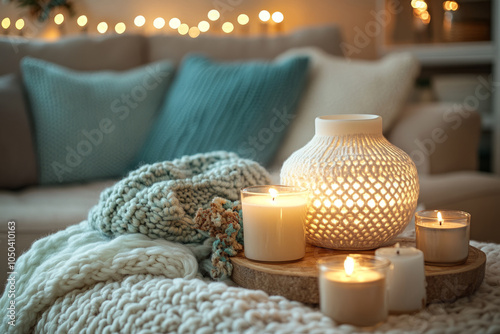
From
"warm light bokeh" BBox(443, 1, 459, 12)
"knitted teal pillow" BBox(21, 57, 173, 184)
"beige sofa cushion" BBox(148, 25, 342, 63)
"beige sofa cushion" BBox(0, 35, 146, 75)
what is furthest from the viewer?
"warm light bokeh" BBox(443, 1, 459, 12)

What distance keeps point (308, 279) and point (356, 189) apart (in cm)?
15

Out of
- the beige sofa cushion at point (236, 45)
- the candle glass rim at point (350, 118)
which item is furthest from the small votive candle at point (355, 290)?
the beige sofa cushion at point (236, 45)

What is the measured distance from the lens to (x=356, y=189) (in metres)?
0.88

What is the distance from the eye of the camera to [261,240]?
882mm

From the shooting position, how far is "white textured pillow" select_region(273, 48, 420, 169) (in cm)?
188

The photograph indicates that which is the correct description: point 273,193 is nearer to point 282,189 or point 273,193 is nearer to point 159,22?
point 282,189

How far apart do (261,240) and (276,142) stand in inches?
40.9

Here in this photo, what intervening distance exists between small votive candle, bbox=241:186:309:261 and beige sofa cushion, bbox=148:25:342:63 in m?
1.36

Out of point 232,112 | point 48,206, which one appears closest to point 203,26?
point 232,112

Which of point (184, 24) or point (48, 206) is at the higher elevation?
point (184, 24)

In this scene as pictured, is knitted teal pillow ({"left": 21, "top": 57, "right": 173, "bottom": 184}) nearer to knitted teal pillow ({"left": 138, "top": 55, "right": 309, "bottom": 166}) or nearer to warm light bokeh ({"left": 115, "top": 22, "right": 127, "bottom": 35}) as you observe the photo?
knitted teal pillow ({"left": 138, "top": 55, "right": 309, "bottom": 166})

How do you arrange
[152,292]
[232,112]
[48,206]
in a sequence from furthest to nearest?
1. [232,112]
2. [48,206]
3. [152,292]

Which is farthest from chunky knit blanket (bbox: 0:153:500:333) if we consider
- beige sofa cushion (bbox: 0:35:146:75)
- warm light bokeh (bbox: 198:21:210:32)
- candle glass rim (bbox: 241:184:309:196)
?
warm light bokeh (bbox: 198:21:210:32)

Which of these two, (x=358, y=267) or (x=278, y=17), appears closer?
(x=358, y=267)
